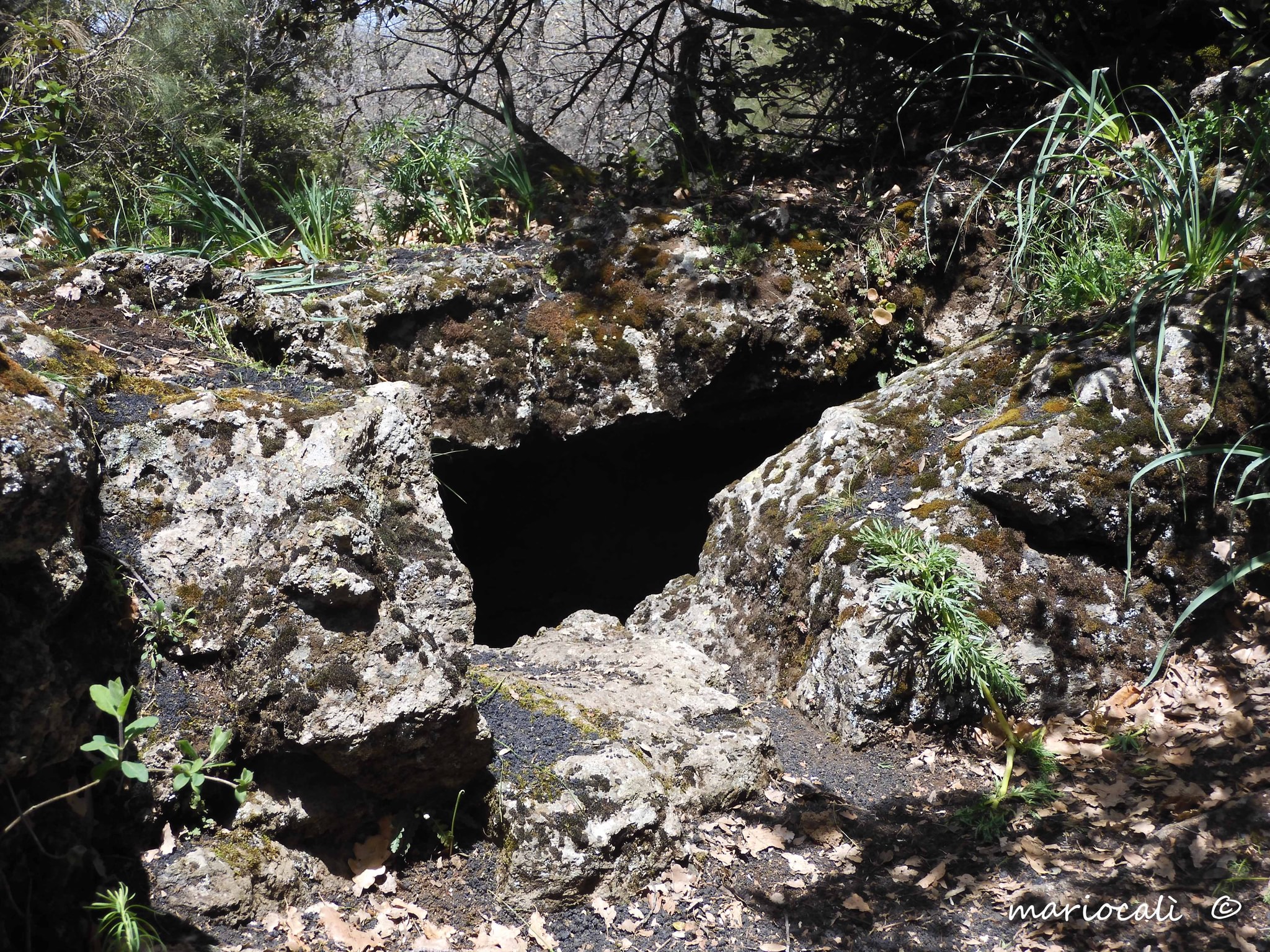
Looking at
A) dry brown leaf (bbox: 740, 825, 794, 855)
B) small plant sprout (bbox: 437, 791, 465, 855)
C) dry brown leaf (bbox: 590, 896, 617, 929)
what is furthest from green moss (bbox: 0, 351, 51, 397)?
dry brown leaf (bbox: 740, 825, 794, 855)

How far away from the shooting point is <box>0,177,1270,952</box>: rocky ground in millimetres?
2463

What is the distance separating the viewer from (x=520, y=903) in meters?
2.65

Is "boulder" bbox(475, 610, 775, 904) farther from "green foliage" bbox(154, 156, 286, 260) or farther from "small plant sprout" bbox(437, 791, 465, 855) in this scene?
"green foliage" bbox(154, 156, 286, 260)

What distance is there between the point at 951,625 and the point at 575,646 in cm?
162

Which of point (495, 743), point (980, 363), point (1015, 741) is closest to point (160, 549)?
point (495, 743)

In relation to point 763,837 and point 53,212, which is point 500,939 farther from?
point 53,212

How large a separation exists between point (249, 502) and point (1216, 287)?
3.91 metres

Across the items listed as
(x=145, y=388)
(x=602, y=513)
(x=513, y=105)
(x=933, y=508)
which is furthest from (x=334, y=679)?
(x=513, y=105)

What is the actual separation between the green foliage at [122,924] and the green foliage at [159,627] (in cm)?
67

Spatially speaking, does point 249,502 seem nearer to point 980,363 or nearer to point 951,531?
point 951,531

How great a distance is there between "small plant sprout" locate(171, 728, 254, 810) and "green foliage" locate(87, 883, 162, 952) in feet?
0.87

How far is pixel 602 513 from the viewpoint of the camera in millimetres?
5637

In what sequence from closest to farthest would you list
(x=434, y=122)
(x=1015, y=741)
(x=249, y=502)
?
(x=249, y=502) → (x=1015, y=741) → (x=434, y=122)

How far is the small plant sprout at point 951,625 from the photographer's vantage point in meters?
3.26
